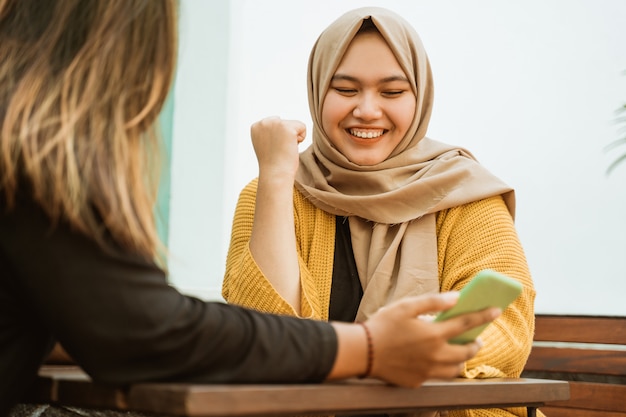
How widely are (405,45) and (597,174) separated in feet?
3.44

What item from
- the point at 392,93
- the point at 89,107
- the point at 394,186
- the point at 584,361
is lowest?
the point at 584,361

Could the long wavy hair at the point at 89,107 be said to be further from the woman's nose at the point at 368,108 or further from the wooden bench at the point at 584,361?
the wooden bench at the point at 584,361

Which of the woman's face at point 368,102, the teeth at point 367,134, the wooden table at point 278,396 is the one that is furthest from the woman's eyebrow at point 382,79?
the wooden table at point 278,396

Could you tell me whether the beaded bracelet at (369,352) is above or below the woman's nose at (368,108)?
below

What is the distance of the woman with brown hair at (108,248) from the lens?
2.59ft

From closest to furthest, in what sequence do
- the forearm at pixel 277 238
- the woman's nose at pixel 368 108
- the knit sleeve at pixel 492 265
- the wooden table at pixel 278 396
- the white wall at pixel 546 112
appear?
1. the wooden table at pixel 278 396
2. the knit sleeve at pixel 492 265
3. the forearm at pixel 277 238
4. the woman's nose at pixel 368 108
5. the white wall at pixel 546 112

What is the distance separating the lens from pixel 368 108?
1.85m

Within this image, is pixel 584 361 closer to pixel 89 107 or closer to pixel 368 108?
pixel 368 108

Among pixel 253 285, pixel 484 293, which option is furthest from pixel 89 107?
pixel 253 285

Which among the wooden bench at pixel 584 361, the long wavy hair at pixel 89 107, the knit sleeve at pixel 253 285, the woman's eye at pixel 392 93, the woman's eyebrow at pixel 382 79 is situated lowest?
the wooden bench at pixel 584 361

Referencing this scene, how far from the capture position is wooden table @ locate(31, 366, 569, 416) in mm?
743

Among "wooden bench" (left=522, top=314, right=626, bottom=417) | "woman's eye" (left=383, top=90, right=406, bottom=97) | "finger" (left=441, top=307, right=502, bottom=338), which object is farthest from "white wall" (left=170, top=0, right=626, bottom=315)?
"finger" (left=441, top=307, right=502, bottom=338)

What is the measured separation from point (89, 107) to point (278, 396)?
0.39m

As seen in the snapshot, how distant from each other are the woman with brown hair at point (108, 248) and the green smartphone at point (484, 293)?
0.01m
